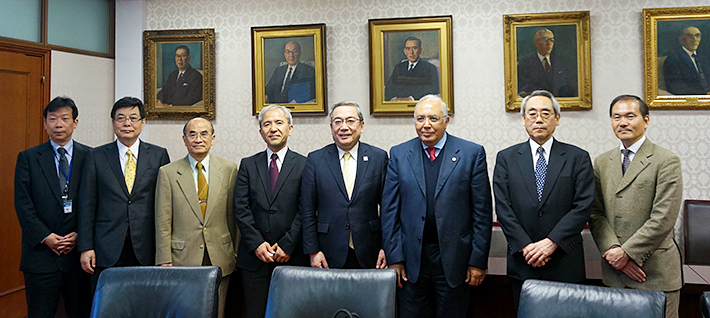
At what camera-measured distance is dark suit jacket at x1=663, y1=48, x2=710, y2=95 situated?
3.79 metres

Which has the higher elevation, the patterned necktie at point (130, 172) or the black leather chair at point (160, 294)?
the patterned necktie at point (130, 172)

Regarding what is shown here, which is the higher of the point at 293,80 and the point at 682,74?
the point at 293,80

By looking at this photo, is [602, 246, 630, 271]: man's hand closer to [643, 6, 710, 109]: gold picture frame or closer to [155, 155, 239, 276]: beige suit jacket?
[643, 6, 710, 109]: gold picture frame

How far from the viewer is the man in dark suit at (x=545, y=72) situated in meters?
3.96

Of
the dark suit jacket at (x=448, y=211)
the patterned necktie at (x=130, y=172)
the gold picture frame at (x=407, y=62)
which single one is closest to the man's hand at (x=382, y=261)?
the dark suit jacket at (x=448, y=211)

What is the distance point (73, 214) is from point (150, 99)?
1757 mm

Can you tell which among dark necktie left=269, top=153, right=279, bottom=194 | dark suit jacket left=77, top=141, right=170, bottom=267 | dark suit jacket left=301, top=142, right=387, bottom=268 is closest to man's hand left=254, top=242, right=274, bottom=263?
dark suit jacket left=301, top=142, right=387, bottom=268

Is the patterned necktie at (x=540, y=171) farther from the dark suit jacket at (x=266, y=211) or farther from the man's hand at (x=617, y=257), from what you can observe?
the dark suit jacket at (x=266, y=211)

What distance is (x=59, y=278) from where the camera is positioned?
3.04m

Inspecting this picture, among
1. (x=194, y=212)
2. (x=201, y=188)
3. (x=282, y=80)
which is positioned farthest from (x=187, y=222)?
(x=282, y=80)

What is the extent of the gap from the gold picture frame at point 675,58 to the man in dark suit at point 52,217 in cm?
423

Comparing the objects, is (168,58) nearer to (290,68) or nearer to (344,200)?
(290,68)

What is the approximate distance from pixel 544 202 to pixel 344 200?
1.07 metres

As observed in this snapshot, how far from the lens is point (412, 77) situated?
164 inches
